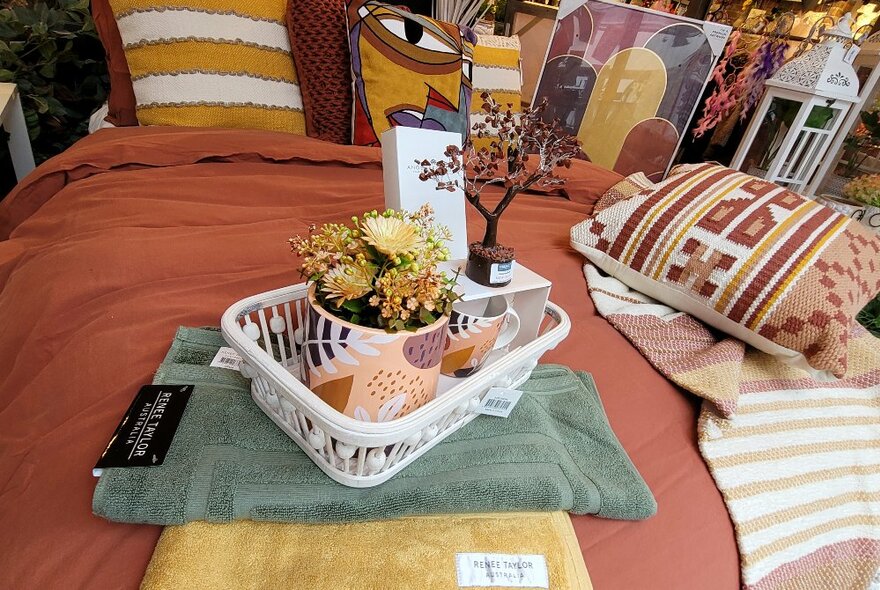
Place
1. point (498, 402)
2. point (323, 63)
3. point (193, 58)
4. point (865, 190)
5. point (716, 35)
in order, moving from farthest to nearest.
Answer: point (716, 35)
point (865, 190)
point (323, 63)
point (193, 58)
point (498, 402)

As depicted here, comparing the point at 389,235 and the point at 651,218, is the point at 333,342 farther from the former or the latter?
the point at 651,218

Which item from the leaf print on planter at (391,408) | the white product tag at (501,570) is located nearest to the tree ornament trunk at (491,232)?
the leaf print on planter at (391,408)

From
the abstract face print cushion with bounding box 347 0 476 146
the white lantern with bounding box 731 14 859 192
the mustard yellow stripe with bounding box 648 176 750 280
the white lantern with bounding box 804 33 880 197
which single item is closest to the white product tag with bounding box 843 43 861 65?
the white lantern with bounding box 731 14 859 192

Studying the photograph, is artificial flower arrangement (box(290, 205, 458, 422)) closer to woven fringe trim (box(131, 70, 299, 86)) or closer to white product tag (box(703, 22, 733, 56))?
woven fringe trim (box(131, 70, 299, 86))

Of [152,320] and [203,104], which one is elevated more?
[203,104]

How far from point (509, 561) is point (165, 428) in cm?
35

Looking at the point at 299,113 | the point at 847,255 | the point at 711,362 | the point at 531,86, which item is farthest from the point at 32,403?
the point at 531,86

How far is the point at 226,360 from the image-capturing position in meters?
0.55

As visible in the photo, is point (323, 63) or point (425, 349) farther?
point (323, 63)

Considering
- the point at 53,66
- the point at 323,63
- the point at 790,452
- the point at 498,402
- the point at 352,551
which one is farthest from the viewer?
the point at 53,66

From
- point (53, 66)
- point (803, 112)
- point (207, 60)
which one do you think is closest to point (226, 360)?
point (207, 60)

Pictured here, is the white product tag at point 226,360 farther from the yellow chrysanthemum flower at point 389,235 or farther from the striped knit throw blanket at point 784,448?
the striped knit throw blanket at point 784,448

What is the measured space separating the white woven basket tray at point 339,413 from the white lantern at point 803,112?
141 centimetres

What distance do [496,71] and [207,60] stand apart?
91 centimetres
